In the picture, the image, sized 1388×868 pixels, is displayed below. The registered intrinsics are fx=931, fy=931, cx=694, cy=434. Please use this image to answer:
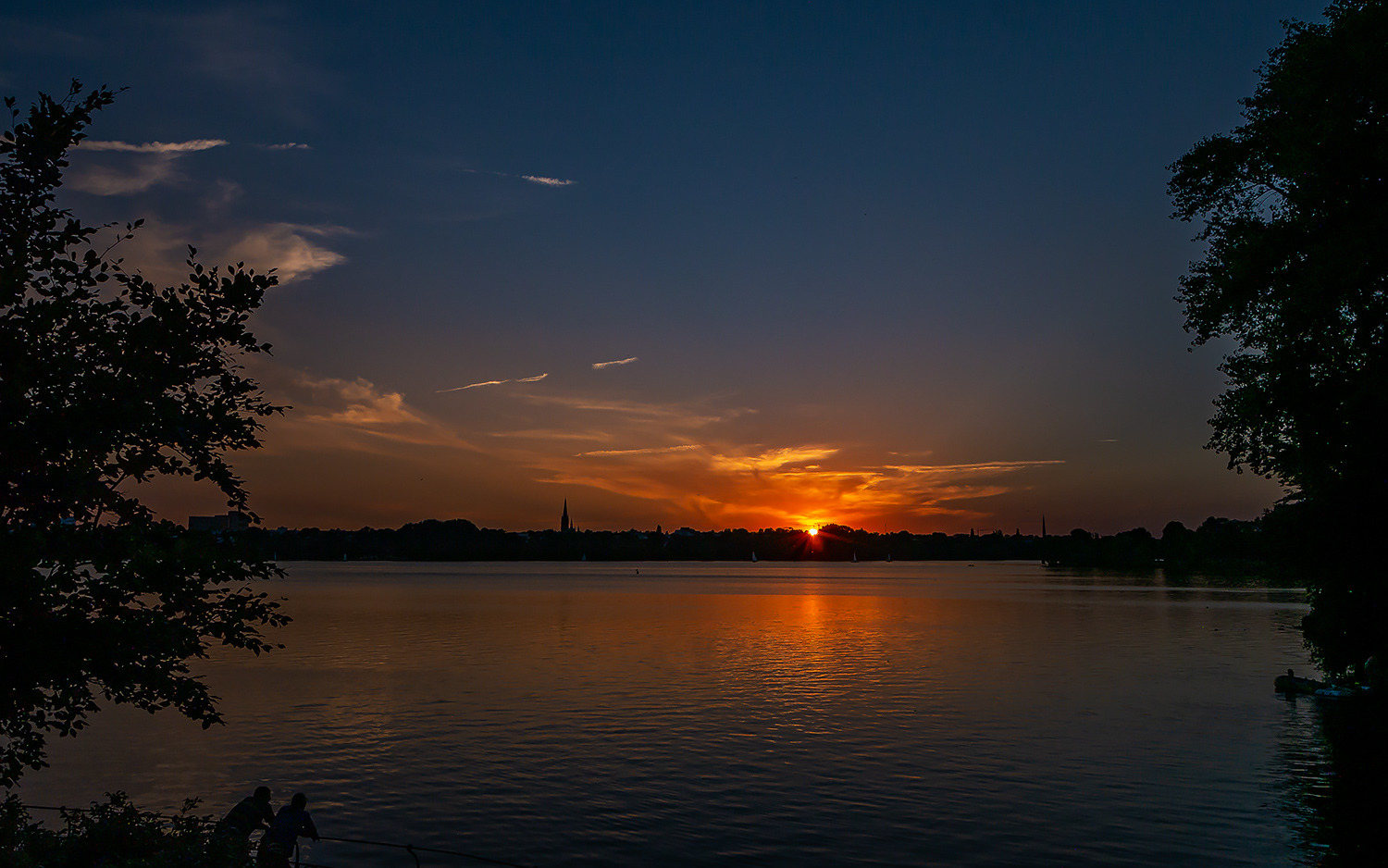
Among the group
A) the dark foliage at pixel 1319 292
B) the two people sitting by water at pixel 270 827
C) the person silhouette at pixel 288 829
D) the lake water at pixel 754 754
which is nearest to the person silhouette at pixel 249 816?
the two people sitting by water at pixel 270 827

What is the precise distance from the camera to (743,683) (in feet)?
212

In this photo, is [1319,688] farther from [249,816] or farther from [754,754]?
[249,816]

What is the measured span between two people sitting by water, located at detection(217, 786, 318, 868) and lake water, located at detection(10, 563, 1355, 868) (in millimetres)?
8078

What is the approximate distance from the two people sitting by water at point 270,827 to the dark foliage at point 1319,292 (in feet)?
93.1

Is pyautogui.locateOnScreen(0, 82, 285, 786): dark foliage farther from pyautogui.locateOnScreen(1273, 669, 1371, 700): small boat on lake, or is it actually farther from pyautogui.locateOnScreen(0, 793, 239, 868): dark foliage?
pyautogui.locateOnScreen(1273, 669, 1371, 700): small boat on lake

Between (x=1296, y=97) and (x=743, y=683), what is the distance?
159ft

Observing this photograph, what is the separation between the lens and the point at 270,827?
1947 cm

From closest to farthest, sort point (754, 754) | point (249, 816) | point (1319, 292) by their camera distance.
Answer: point (249, 816) < point (1319, 292) < point (754, 754)

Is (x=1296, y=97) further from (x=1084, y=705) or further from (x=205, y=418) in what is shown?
(x=1084, y=705)

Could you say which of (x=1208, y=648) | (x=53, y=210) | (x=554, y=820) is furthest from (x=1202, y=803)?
(x=1208, y=648)

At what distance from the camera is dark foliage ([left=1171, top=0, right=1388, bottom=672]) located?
25750mm

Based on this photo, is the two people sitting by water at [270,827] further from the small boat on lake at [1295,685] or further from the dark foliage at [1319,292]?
the small boat on lake at [1295,685]

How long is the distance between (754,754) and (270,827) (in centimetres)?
2564

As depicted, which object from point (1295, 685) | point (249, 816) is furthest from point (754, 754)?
point (1295, 685)
